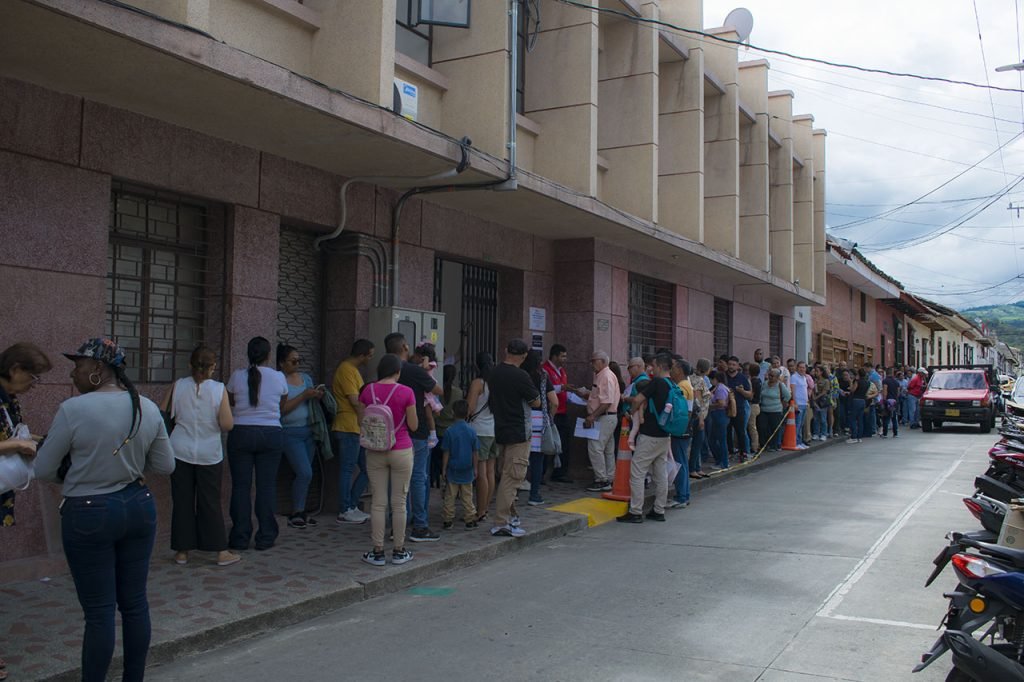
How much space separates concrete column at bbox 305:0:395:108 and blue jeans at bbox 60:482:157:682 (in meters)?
4.88

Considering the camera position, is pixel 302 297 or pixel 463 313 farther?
pixel 463 313

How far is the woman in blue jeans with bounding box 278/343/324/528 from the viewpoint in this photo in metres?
7.74

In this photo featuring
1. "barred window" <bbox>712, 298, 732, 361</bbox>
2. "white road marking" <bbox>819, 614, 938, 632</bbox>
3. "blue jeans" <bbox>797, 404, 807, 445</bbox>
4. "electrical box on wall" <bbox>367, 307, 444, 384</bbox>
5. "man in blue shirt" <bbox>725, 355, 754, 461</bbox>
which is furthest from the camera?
"barred window" <bbox>712, 298, 732, 361</bbox>

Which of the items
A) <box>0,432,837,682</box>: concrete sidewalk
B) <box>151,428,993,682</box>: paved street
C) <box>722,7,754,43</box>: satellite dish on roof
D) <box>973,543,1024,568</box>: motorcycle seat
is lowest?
<box>151,428,993,682</box>: paved street

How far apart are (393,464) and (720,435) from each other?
802cm

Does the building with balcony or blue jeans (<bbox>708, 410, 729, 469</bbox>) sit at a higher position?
the building with balcony

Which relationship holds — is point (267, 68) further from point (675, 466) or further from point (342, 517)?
point (675, 466)

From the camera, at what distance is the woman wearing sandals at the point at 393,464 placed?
21.8 feet

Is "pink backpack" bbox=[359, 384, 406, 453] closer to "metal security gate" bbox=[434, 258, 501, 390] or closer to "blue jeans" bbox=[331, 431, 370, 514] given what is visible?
"blue jeans" bbox=[331, 431, 370, 514]

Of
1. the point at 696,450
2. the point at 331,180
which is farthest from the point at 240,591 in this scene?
the point at 696,450

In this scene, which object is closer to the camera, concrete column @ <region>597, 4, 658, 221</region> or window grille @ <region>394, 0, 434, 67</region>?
window grille @ <region>394, 0, 434, 67</region>

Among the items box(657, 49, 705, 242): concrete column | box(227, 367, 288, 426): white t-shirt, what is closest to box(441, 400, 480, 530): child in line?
box(227, 367, 288, 426): white t-shirt

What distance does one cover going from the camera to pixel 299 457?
307 inches

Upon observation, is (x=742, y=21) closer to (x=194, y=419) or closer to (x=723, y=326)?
(x=723, y=326)
